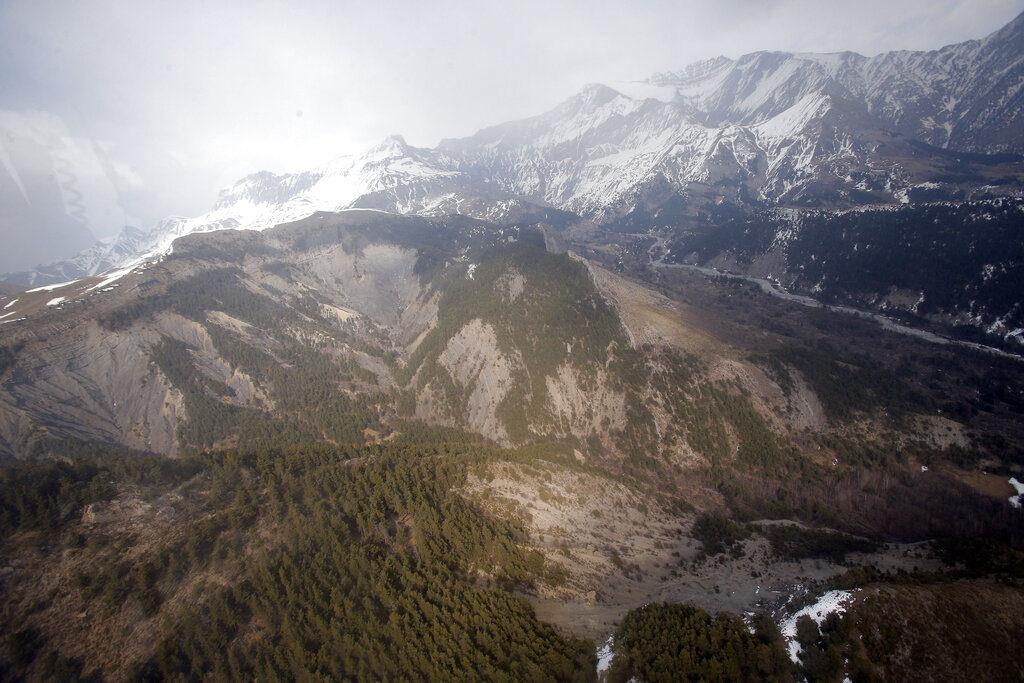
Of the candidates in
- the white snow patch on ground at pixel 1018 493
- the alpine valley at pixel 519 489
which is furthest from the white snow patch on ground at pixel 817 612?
the white snow patch on ground at pixel 1018 493

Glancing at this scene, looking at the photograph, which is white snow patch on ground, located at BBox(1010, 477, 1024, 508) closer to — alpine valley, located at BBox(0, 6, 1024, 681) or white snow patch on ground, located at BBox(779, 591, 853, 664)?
alpine valley, located at BBox(0, 6, 1024, 681)

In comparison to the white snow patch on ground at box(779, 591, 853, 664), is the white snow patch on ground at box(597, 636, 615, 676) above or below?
below

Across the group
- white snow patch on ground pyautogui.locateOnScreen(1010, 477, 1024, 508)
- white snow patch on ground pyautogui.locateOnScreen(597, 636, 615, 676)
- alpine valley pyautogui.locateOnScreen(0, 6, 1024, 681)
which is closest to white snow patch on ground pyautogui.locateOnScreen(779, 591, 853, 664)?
Answer: alpine valley pyautogui.locateOnScreen(0, 6, 1024, 681)

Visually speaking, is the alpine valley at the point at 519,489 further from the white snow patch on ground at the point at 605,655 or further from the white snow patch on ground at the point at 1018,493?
the white snow patch on ground at the point at 605,655

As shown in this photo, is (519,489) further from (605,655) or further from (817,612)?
(817,612)

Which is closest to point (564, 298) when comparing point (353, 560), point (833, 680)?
point (353, 560)

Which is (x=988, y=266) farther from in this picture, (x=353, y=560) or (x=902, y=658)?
(x=353, y=560)
